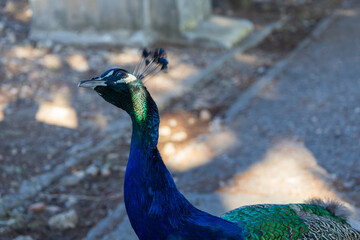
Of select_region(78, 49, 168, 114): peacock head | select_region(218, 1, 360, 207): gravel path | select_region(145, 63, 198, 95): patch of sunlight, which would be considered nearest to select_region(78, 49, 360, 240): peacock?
select_region(78, 49, 168, 114): peacock head

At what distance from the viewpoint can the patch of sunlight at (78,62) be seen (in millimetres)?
4914

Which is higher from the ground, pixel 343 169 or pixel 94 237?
pixel 343 169

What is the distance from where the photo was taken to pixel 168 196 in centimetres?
154

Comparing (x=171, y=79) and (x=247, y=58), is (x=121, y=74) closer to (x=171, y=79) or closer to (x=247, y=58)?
(x=171, y=79)

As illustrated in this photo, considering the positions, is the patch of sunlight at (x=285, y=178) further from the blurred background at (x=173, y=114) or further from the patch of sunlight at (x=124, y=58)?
the patch of sunlight at (x=124, y=58)

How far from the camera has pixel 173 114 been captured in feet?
13.9

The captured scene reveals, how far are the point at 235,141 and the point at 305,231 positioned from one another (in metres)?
2.02

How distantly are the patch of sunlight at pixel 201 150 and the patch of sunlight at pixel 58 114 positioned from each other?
3.33 feet

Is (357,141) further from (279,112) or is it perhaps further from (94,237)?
(94,237)

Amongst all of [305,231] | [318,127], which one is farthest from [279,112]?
[305,231]

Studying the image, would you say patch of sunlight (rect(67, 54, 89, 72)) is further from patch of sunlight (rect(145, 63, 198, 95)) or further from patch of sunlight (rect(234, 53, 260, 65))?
patch of sunlight (rect(234, 53, 260, 65))

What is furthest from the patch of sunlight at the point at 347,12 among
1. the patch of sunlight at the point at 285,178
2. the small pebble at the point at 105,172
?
the small pebble at the point at 105,172

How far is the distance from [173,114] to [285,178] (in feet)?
4.65

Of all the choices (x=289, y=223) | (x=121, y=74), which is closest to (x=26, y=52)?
(x=121, y=74)
